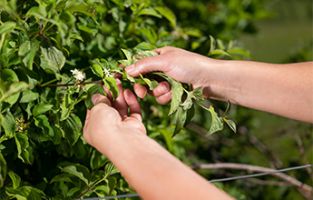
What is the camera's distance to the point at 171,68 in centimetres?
141

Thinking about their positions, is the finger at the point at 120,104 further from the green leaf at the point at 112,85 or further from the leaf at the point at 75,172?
the leaf at the point at 75,172

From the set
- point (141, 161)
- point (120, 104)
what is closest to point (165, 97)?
point (120, 104)

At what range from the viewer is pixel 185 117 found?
1349 millimetres

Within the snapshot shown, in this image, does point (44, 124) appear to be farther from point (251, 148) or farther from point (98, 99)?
point (251, 148)

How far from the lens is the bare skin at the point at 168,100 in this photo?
3.49 ft

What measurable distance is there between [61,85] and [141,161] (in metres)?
0.33

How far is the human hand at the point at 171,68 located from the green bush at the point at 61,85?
0.04 metres

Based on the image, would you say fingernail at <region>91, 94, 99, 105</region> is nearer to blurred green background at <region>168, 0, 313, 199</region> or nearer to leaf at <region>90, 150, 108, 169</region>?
leaf at <region>90, 150, 108, 169</region>

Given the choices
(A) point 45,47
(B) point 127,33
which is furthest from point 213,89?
(A) point 45,47

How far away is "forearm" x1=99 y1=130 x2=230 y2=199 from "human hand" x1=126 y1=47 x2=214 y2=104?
0.84 feet

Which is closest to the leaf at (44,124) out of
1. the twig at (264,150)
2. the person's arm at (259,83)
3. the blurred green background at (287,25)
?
the person's arm at (259,83)

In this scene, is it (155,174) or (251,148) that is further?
(251,148)

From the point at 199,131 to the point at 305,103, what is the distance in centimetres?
129

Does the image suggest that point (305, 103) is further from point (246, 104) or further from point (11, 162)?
point (11, 162)
